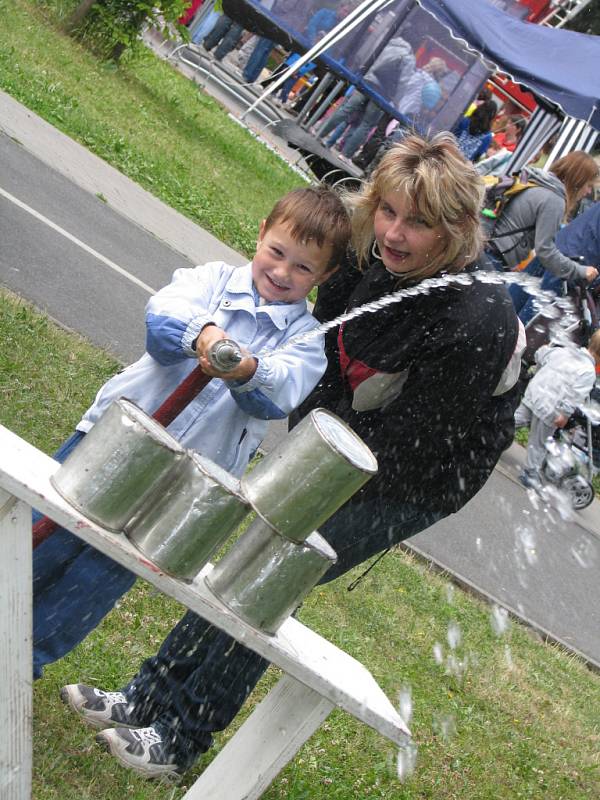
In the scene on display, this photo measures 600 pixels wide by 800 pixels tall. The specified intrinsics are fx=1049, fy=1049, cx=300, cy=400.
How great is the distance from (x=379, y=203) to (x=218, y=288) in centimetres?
48

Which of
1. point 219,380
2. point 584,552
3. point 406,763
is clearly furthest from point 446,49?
point 219,380

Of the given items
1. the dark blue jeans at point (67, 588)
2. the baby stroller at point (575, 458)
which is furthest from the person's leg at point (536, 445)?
the dark blue jeans at point (67, 588)

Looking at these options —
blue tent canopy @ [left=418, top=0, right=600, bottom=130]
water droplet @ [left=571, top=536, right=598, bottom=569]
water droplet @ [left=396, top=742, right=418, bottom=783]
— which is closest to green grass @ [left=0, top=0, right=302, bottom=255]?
blue tent canopy @ [left=418, top=0, right=600, bottom=130]

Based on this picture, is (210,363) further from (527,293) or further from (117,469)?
(527,293)

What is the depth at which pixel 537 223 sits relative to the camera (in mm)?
8344

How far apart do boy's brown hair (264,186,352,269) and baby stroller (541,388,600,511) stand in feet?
20.6

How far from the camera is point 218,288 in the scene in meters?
2.75

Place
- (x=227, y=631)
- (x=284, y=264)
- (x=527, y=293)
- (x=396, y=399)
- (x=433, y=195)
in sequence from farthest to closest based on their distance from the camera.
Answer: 1. (x=527, y=293)
2. (x=396, y=399)
3. (x=284, y=264)
4. (x=433, y=195)
5. (x=227, y=631)

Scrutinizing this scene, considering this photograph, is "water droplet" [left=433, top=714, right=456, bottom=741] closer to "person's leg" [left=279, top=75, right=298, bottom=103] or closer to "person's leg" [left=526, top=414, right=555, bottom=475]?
"person's leg" [left=526, top=414, right=555, bottom=475]

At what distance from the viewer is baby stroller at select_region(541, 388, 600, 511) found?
8781 millimetres

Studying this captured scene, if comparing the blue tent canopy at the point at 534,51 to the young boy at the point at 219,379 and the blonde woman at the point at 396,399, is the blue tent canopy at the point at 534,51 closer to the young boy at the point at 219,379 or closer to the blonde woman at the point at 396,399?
the blonde woman at the point at 396,399

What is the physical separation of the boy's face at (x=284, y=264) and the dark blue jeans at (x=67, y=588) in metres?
0.63

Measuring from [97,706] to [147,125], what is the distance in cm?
1060

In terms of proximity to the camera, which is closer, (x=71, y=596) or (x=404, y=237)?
(x=404, y=237)
